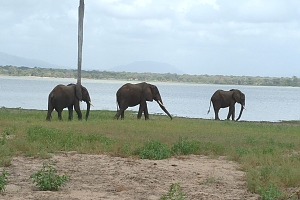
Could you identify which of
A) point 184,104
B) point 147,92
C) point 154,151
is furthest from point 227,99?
point 184,104

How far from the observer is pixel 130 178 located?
10.5 meters

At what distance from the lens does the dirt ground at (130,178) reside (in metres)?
9.21

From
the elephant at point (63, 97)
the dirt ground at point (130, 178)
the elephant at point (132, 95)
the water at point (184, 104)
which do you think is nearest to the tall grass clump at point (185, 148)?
the dirt ground at point (130, 178)

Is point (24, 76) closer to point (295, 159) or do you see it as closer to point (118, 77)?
point (118, 77)

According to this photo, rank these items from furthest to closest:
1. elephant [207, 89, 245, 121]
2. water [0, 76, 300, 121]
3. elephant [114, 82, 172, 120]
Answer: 1. water [0, 76, 300, 121]
2. elephant [207, 89, 245, 121]
3. elephant [114, 82, 172, 120]

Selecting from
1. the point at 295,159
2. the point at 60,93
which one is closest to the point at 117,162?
the point at 295,159

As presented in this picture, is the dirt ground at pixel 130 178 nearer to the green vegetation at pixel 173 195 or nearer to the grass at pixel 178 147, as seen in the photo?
the grass at pixel 178 147

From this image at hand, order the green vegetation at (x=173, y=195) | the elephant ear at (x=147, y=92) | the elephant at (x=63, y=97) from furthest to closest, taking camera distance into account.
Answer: the elephant ear at (x=147, y=92)
the elephant at (x=63, y=97)
the green vegetation at (x=173, y=195)

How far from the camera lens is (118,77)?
18725cm

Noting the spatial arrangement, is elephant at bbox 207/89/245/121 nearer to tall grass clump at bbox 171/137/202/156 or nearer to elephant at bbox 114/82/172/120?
elephant at bbox 114/82/172/120

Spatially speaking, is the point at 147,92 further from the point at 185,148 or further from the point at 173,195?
the point at 173,195

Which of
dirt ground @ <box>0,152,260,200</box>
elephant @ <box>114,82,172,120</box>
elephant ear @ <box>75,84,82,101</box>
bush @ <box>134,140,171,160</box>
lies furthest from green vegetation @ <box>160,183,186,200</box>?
elephant @ <box>114,82,172,120</box>

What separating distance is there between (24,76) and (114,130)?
173 metres

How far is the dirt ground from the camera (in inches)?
363
